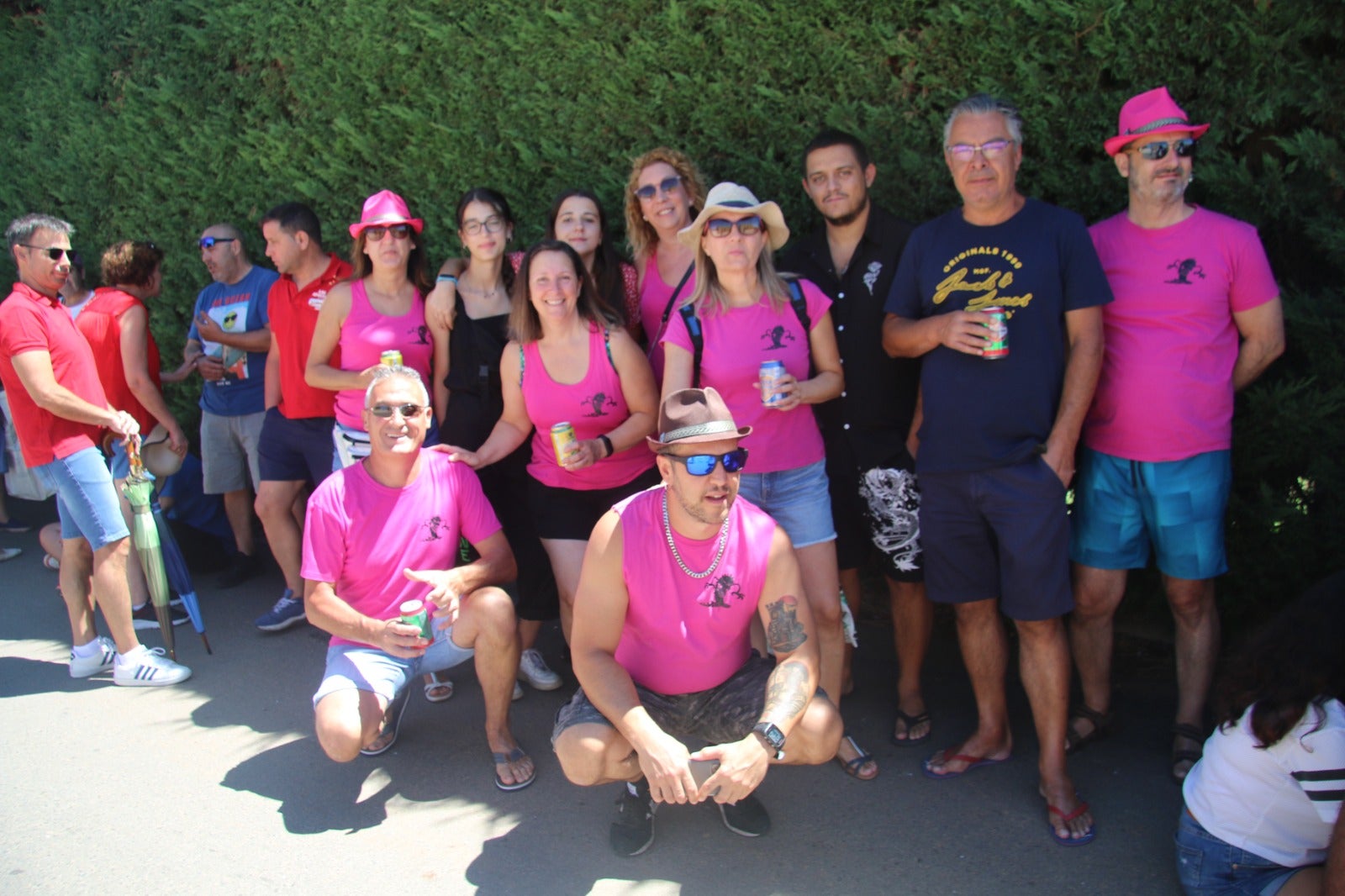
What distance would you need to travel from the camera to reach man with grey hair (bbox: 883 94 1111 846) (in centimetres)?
353

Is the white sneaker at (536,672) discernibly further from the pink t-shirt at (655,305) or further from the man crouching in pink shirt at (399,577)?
the pink t-shirt at (655,305)

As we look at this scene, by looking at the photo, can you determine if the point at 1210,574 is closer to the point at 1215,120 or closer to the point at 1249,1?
the point at 1215,120

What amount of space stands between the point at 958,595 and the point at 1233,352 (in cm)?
129

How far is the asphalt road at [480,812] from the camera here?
3.40m

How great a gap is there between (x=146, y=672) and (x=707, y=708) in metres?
3.18

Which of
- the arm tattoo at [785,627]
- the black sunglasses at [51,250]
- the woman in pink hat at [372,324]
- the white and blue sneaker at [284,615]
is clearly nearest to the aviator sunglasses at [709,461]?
the arm tattoo at [785,627]

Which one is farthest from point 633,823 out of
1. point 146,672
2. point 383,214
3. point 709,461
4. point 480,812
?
point 383,214

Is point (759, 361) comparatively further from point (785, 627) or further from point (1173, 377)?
point (1173, 377)

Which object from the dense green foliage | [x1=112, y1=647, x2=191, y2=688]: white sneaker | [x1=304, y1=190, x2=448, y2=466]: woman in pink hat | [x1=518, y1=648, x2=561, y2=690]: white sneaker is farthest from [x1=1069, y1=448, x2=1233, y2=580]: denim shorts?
[x1=112, y1=647, x2=191, y2=688]: white sneaker

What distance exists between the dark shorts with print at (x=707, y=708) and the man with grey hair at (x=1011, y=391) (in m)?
0.82

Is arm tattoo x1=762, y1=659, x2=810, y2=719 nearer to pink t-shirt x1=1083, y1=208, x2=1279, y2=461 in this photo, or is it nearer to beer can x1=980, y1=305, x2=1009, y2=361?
beer can x1=980, y1=305, x2=1009, y2=361

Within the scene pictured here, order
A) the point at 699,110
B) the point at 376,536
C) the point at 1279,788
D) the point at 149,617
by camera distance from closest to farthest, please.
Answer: the point at 1279,788 → the point at 376,536 → the point at 699,110 → the point at 149,617

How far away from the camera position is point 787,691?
10.8 ft

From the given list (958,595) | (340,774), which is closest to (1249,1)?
(958,595)
